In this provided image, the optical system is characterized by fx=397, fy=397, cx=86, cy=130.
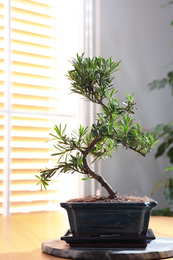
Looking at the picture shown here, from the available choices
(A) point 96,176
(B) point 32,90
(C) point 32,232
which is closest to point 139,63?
(B) point 32,90

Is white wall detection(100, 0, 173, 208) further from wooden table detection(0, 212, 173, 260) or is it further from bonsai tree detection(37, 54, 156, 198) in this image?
bonsai tree detection(37, 54, 156, 198)

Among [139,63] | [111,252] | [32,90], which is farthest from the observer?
[139,63]

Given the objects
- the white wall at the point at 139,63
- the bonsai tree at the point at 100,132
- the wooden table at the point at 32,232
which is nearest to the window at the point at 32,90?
the white wall at the point at 139,63

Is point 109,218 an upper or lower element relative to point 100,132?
lower

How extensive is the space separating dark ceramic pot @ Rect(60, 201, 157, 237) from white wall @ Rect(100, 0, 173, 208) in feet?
5.43

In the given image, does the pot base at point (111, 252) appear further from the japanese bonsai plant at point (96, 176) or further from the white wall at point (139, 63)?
the white wall at point (139, 63)

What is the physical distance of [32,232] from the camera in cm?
107

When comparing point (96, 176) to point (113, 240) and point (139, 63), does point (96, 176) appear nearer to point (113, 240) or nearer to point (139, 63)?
point (113, 240)

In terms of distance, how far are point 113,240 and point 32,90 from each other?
5.32 ft

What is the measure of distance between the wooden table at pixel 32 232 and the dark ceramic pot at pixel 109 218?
8 centimetres

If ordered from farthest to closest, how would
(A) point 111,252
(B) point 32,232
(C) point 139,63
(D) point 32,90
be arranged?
(C) point 139,63 < (D) point 32,90 < (B) point 32,232 < (A) point 111,252

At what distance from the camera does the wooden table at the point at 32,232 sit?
0.76m

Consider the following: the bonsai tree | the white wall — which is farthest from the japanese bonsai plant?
the white wall

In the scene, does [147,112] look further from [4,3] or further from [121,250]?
[121,250]
